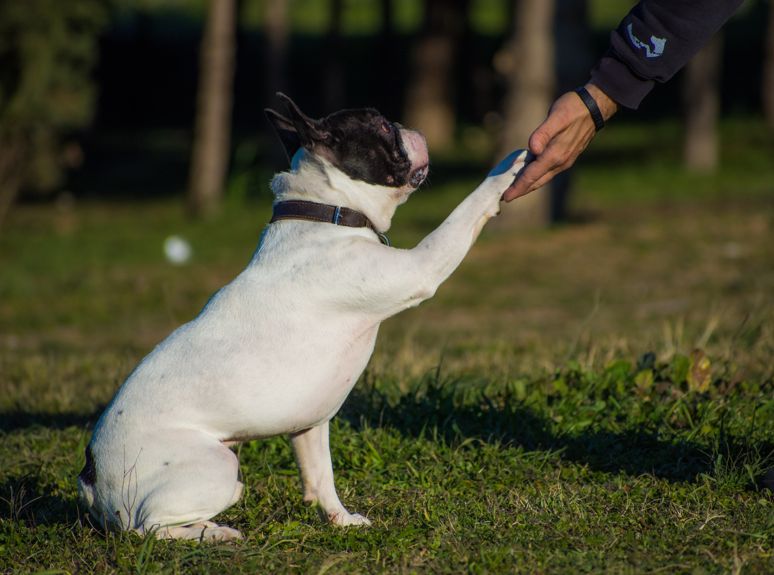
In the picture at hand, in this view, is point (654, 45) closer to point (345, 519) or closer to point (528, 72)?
point (345, 519)

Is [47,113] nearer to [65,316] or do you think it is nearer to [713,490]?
[65,316]

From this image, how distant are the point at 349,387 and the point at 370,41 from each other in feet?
129

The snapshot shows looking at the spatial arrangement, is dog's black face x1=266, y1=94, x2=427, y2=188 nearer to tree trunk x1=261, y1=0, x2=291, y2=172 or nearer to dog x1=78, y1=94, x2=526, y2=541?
dog x1=78, y1=94, x2=526, y2=541

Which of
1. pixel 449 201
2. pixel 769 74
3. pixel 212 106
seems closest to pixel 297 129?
pixel 212 106

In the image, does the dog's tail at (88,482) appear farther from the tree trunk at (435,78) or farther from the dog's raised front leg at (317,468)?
the tree trunk at (435,78)

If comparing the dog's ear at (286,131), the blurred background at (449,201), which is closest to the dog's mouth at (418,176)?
the dog's ear at (286,131)

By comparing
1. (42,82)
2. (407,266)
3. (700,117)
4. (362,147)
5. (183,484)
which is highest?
(42,82)

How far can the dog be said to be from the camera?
147 inches

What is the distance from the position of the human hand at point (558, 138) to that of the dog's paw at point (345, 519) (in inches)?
52.5

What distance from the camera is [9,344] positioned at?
9.86 m

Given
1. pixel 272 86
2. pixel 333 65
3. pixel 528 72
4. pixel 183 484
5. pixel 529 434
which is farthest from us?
pixel 333 65

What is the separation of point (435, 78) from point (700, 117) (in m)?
7.79

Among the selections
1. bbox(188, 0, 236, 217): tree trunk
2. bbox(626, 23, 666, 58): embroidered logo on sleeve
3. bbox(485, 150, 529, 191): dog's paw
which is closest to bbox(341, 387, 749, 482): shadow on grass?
bbox(485, 150, 529, 191): dog's paw

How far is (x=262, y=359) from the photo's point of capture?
12.3 ft
